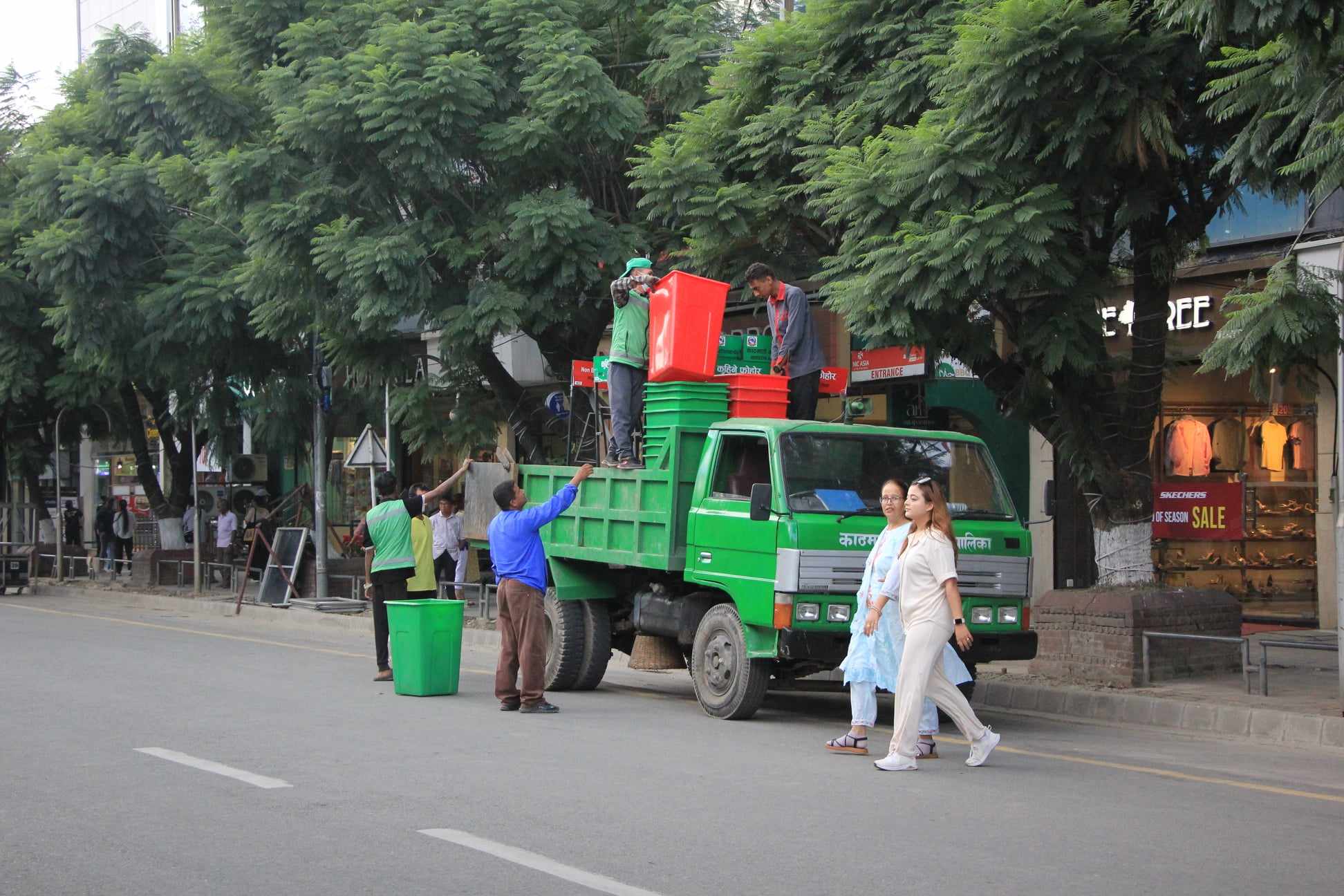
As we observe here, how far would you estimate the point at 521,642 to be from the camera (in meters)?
11.4

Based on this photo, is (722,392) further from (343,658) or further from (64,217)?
(64,217)

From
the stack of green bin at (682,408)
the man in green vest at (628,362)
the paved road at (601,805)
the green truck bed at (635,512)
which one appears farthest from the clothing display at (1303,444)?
the green truck bed at (635,512)

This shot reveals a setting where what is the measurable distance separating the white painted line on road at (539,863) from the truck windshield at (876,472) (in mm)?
4535

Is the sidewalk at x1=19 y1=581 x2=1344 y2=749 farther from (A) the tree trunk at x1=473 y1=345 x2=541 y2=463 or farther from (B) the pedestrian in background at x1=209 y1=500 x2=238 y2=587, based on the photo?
(B) the pedestrian in background at x1=209 y1=500 x2=238 y2=587

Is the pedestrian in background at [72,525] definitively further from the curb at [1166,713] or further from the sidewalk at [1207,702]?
the curb at [1166,713]

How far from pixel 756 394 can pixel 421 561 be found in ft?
13.8

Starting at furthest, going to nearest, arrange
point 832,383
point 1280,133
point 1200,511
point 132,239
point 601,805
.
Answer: point 132,239 < point 1200,511 < point 832,383 < point 1280,133 < point 601,805

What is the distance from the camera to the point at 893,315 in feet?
40.9

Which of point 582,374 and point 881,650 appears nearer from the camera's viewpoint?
point 881,650

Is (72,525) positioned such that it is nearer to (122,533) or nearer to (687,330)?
(122,533)

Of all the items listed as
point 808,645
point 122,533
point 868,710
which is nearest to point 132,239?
point 122,533

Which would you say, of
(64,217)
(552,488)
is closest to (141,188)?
(64,217)

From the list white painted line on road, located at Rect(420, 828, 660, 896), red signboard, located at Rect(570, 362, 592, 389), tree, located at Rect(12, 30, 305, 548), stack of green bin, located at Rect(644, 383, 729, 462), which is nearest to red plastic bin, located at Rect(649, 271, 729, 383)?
stack of green bin, located at Rect(644, 383, 729, 462)

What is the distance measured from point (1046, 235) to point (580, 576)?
4912mm
